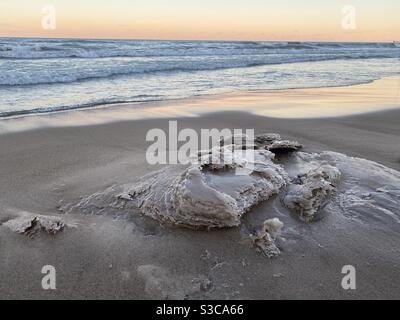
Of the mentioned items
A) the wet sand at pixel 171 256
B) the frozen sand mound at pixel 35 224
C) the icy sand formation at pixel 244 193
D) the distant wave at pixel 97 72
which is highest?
the distant wave at pixel 97 72

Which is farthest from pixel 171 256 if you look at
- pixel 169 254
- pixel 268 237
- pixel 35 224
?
pixel 35 224

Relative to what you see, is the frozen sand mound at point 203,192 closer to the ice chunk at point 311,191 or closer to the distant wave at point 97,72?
the ice chunk at point 311,191

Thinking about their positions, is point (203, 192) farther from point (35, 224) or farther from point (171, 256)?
point (35, 224)

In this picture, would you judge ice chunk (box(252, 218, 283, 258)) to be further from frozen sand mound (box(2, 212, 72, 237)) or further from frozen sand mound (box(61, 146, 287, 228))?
frozen sand mound (box(2, 212, 72, 237))

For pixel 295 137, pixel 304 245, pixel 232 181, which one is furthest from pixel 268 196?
pixel 295 137

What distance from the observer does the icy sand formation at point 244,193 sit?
9.18 feet

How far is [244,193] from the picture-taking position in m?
3.03

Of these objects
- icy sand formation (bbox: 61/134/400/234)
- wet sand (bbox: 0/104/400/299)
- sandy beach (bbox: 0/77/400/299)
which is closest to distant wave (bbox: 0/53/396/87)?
sandy beach (bbox: 0/77/400/299)

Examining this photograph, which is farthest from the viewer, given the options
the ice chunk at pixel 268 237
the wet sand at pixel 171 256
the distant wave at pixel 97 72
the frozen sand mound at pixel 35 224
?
the distant wave at pixel 97 72

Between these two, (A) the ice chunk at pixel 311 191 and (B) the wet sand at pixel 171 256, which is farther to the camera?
(A) the ice chunk at pixel 311 191

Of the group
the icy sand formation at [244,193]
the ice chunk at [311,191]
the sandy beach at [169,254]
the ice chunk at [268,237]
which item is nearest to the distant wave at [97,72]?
the sandy beach at [169,254]

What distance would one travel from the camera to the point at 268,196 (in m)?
3.13

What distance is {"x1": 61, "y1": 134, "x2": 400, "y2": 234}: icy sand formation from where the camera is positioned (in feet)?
9.18
